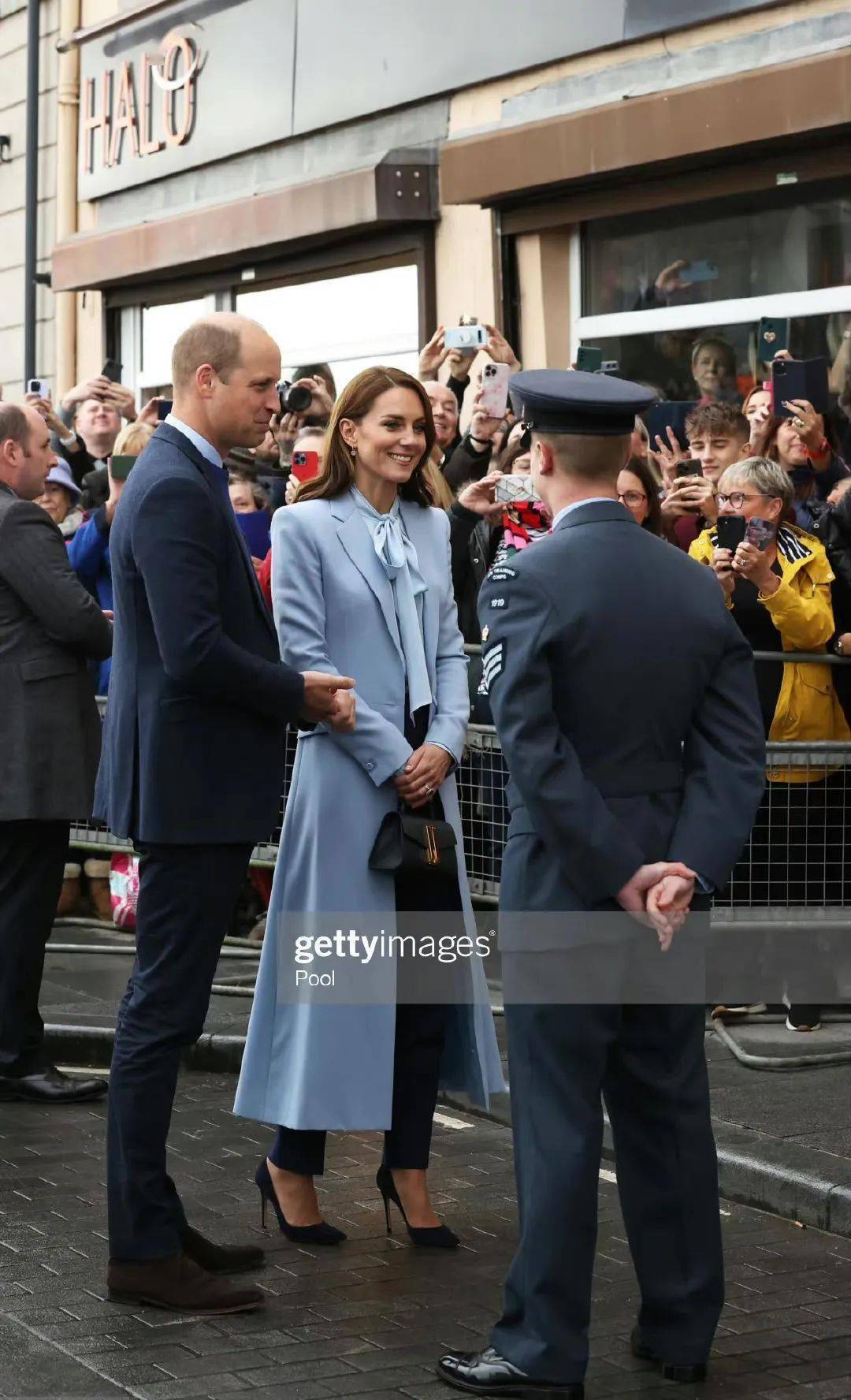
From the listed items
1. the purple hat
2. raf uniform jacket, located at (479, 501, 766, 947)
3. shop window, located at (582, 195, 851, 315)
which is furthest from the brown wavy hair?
shop window, located at (582, 195, 851, 315)

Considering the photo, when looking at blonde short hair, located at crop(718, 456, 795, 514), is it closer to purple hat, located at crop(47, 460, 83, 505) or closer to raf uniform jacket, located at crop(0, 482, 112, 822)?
raf uniform jacket, located at crop(0, 482, 112, 822)

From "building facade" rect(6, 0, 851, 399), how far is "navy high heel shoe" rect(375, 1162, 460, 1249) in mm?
5391

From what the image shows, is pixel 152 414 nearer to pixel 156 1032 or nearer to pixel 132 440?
pixel 132 440

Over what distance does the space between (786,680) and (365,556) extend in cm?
234

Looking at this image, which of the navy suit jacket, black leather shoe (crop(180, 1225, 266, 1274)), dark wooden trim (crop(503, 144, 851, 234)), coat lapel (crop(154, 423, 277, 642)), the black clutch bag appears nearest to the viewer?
the navy suit jacket

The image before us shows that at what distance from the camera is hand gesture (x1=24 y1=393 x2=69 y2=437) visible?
10430 millimetres

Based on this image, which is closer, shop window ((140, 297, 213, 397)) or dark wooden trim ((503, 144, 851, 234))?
dark wooden trim ((503, 144, 851, 234))

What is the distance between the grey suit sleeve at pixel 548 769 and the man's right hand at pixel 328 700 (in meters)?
0.86

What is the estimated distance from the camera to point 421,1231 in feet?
17.8

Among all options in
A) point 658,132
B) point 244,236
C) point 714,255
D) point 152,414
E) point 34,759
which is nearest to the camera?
point 34,759

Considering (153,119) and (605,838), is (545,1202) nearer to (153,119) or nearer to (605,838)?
(605,838)

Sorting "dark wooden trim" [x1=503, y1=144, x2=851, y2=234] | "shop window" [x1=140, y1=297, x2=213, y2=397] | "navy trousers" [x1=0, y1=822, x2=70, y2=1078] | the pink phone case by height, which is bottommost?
"navy trousers" [x1=0, y1=822, x2=70, y2=1078]

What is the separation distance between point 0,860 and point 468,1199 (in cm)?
205

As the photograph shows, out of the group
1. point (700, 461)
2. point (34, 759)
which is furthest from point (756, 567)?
point (34, 759)
